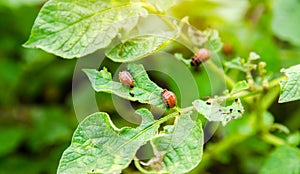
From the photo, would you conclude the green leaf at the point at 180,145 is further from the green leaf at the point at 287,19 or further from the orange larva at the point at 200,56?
the green leaf at the point at 287,19

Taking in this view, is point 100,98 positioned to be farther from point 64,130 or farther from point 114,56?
point 114,56

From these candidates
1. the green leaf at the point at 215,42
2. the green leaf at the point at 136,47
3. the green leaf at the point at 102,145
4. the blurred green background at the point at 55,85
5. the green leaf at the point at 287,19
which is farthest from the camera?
the blurred green background at the point at 55,85

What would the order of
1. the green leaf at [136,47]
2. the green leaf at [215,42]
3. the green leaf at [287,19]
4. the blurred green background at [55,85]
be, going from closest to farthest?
1. the green leaf at [136,47]
2. the green leaf at [215,42]
3. the green leaf at [287,19]
4. the blurred green background at [55,85]

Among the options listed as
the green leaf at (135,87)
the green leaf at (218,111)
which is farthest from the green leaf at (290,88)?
A: the green leaf at (135,87)

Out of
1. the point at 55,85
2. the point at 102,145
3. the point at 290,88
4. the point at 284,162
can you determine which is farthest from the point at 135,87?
the point at 55,85

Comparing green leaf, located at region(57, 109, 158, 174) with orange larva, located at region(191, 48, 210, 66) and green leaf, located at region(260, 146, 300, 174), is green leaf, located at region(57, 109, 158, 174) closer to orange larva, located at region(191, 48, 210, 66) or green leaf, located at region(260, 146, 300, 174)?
orange larva, located at region(191, 48, 210, 66)

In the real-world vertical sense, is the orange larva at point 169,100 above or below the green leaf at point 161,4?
below

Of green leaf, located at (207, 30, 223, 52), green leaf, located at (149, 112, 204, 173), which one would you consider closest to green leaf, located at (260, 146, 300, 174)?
green leaf, located at (207, 30, 223, 52)
